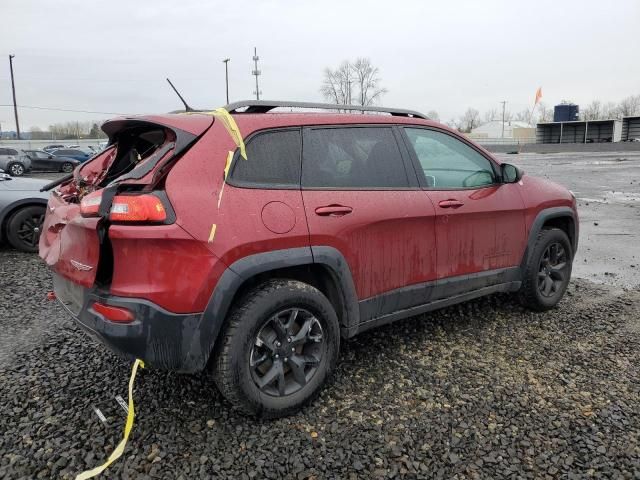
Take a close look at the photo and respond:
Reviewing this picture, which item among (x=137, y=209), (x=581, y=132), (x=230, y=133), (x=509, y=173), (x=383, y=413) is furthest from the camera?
(x=581, y=132)

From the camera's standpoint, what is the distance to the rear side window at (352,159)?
121 inches

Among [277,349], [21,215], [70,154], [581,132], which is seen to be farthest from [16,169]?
[581,132]

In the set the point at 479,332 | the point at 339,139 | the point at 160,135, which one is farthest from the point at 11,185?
the point at 479,332

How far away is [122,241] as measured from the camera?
2.48 metres

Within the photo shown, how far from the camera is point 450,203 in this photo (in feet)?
11.8

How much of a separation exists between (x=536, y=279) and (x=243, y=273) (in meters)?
2.76

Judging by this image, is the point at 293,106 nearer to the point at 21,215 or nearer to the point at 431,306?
the point at 431,306

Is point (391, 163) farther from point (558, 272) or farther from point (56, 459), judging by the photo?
point (56, 459)

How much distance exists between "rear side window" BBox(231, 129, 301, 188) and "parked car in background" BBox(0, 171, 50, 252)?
217 inches

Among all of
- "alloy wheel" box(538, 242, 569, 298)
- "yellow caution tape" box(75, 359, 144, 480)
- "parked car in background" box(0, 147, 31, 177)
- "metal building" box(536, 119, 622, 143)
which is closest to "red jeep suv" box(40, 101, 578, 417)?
"yellow caution tape" box(75, 359, 144, 480)

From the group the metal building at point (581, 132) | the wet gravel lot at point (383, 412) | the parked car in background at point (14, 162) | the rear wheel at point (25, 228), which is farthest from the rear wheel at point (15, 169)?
the metal building at point (581, 132)

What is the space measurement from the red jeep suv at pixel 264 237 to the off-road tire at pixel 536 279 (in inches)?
22.5

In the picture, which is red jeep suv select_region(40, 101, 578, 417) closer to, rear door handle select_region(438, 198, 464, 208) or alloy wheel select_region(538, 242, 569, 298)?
rear door handle select_region(438, 198, 464, 208)

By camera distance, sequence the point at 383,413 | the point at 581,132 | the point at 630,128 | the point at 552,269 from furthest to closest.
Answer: the point at 581,132 < the point at 630,128 < the point at 552,269 < the point at 383,413
